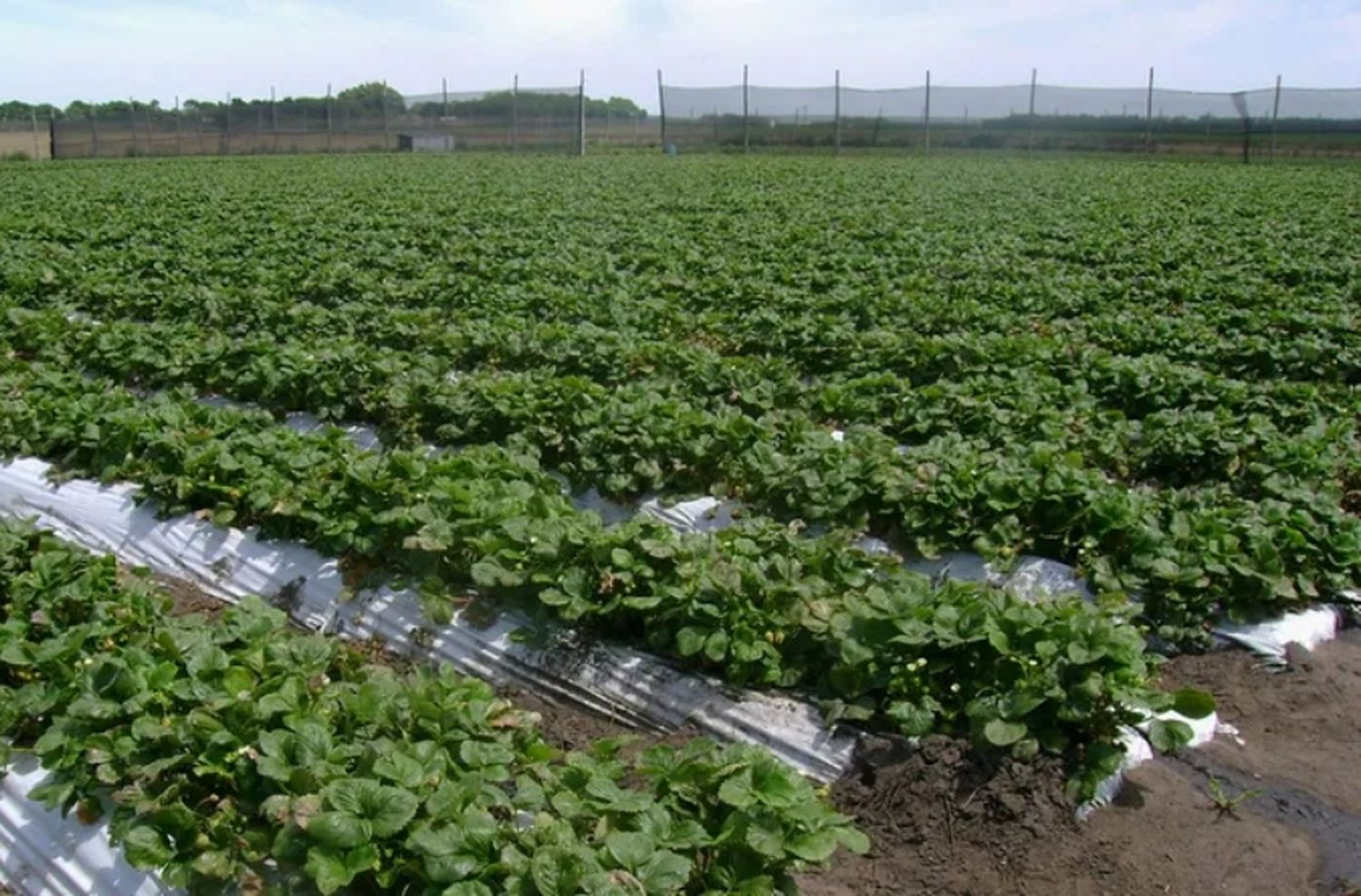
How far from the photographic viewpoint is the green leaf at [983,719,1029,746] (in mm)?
3170

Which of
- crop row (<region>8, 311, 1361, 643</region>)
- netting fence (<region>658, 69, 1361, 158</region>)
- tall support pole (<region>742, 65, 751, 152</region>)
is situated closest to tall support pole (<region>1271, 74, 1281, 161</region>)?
netting fence (<region>658, 69, 1361, 158</region>)

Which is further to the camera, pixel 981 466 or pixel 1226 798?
pixel 981 466

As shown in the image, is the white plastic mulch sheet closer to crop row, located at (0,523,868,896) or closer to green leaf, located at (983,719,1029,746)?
crop row, located at (0,523,868,896)

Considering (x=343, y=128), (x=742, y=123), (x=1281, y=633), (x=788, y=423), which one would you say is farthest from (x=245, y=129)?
(x=1281, y=633)

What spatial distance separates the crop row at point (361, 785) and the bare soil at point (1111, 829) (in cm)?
32

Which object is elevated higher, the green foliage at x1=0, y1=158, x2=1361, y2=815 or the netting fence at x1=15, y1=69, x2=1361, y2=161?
the netting fence at x1=15, y1=69, x2=1361, y2=161

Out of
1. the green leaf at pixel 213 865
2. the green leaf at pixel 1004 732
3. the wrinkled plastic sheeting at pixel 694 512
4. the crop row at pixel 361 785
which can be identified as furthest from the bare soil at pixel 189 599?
the green leaf at pixel 1004 732

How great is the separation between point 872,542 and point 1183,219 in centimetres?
1164

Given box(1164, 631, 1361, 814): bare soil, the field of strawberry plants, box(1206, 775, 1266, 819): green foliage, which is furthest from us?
box(1164, 631, 1361, 814): bare soil

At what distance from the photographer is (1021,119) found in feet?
127

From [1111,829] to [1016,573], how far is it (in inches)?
56.8

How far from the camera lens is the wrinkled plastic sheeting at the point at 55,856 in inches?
119

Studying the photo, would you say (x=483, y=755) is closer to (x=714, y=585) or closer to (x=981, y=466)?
(x=714, y=585)

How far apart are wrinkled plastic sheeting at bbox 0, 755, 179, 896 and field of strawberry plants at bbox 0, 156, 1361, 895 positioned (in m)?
0.13
